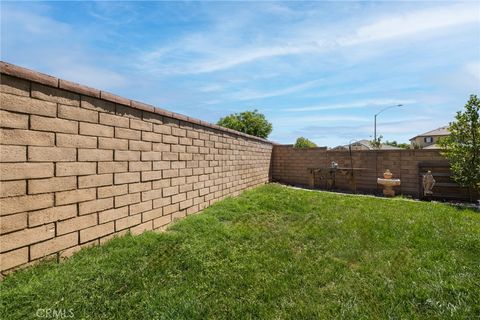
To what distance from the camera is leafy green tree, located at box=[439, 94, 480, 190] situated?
7.31 meters

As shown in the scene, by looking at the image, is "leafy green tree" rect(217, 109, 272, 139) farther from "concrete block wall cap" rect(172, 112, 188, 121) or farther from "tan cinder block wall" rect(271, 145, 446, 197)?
"concrete block wall cap" rect(172, 112, 188, 121)

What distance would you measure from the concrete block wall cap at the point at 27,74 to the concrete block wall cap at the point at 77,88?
69 mm

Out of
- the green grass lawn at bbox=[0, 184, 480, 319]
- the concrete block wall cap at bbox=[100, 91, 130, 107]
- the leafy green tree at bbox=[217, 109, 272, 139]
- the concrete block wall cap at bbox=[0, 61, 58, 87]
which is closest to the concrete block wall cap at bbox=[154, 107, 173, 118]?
the concrete block wall cap at bbox=[100, 91, 130, 107]

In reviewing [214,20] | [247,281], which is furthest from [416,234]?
[214,20]

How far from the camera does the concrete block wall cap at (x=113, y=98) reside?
3.33m

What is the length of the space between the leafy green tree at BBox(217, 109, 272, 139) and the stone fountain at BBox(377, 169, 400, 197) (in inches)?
786

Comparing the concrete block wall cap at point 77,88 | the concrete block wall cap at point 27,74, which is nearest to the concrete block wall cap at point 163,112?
the concrete block wall cap at point 77,88

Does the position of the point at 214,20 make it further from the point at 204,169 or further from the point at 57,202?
the point at 57,202

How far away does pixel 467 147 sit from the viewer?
7.52 metres

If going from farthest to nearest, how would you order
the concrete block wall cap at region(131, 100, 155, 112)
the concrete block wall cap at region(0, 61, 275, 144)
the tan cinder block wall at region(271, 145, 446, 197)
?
the tan cinder block wall at region(271, 145, 446, 197) < the concrete block wall cap at region(131, 100, 155, 112) < the concrete block wall cap at region(0, 61, 275, 144)

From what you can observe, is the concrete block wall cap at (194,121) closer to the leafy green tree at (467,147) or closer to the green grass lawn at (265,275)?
the green grass lawn at (265,275)
